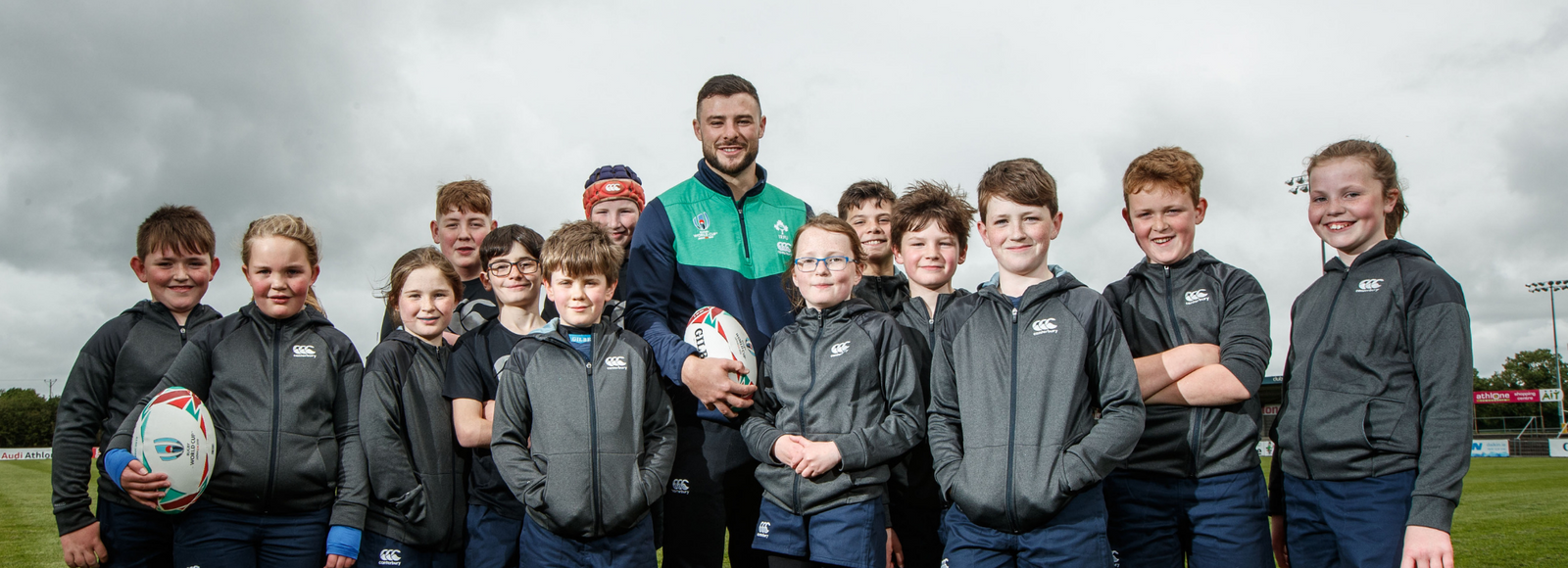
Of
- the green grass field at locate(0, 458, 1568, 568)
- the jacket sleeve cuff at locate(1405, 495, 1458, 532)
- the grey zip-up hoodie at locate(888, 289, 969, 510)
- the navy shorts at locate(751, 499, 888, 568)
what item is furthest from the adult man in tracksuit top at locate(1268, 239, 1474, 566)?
the green grass field at locate(0, 458, 1568, 568)

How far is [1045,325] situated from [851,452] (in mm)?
916

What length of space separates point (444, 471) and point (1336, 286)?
4110 millimetres

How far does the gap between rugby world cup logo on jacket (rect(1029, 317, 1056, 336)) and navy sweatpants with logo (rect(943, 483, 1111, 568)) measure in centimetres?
61

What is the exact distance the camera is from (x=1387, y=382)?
3357 millimetres

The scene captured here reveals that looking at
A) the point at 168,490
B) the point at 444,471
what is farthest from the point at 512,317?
the point at 168,490

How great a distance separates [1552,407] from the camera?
221 ft

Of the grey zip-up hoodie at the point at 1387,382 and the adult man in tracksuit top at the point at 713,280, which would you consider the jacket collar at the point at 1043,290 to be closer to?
the grey zip-up hoodie at the point at 1387,382

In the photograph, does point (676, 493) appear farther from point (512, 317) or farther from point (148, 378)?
point (148, 378)

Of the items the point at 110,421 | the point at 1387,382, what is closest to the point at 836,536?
the point at 1387,382

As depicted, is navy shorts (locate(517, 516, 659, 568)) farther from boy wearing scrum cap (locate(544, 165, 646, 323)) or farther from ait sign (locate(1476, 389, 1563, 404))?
ait sign (locate(1476, 389, 1563, 404))

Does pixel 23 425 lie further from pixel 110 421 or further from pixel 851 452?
pixel 851 452

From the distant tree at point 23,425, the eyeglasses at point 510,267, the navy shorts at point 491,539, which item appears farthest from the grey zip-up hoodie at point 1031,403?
the distant tree at point 23,425

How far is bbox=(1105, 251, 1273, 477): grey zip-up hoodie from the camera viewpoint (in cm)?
353

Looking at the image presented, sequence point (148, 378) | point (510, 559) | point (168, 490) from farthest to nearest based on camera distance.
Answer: point (148, 378), point (510, 559), point (168, 490)
